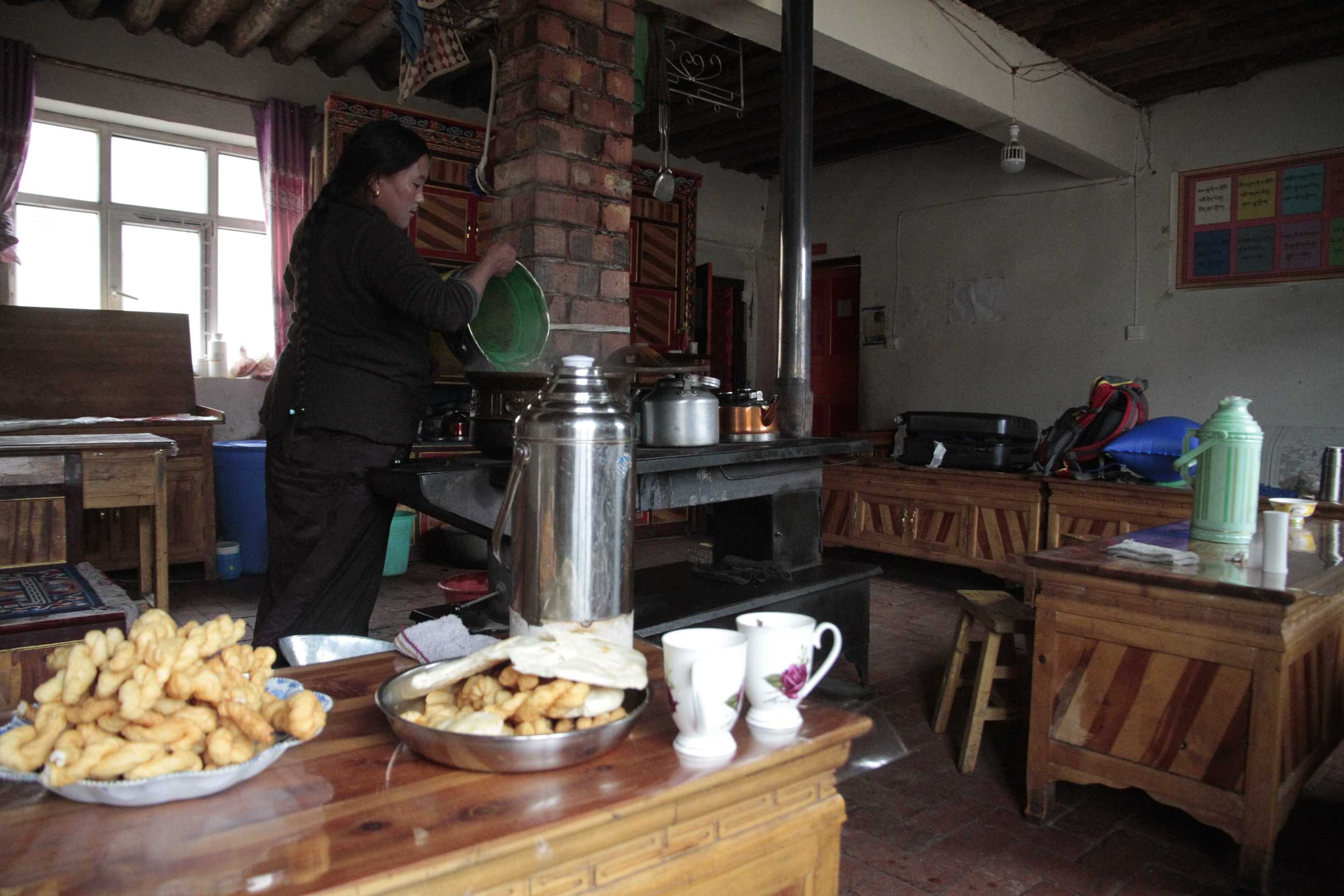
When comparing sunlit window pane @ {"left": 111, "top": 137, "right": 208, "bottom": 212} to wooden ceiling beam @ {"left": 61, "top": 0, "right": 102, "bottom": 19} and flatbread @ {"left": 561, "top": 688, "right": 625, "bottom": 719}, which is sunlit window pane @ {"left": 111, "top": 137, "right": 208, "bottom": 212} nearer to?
wooden ceiling beam @ {"left": 61, "top": 0, "right": 102, "bottom": 19}

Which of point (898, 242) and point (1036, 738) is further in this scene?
point (898, 242)

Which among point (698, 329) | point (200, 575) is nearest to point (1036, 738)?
point (200, 575)

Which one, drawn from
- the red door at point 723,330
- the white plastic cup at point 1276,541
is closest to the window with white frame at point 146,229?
the red door at point 723,330

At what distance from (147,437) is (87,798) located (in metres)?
3.42

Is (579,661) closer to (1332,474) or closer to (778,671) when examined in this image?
(778,671)

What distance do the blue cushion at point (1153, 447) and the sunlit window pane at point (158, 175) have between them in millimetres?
5939

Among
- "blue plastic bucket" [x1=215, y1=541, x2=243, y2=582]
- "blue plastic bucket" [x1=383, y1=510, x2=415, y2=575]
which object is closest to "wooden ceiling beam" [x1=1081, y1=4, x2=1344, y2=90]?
"blue plastic bucket" [x1=383, y1=510, x2=415, y2=575]

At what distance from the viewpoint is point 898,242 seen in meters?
7.39

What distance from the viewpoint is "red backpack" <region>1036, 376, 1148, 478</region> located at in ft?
16.3

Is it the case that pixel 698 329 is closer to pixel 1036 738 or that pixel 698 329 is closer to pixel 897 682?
pixel 897 682

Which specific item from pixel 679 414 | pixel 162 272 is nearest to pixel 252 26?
pixel 162 272

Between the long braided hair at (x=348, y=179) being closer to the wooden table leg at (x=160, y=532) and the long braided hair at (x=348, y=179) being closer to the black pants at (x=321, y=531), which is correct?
the black pants at (x=321, y=531)

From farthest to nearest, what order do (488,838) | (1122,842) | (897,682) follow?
(897,682)
(1122,842)
(488,838)

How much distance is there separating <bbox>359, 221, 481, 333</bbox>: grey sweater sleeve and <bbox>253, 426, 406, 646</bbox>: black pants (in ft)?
1.28
